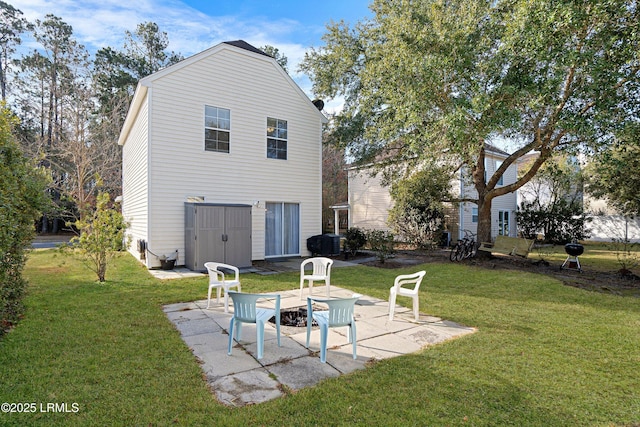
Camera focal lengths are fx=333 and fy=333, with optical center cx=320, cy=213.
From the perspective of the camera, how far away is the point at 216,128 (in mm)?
10797

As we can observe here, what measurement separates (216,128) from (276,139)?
2.16 metres

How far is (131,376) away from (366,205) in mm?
19424

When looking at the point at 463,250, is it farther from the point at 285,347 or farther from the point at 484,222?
the point at 285,347

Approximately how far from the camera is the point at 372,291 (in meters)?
7.17

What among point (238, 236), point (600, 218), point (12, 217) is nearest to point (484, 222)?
point (238, 236)

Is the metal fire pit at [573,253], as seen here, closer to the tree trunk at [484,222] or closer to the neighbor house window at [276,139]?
the tree trunk at [484,222]

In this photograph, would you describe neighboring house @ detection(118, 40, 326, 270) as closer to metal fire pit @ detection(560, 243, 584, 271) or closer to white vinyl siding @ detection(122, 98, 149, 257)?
white vinyl siding @ detection(122, 98, 149, 257)

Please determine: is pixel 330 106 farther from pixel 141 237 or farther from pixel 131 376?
pixel 131 376

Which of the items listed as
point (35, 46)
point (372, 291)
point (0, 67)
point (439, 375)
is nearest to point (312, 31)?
point (372, 291)

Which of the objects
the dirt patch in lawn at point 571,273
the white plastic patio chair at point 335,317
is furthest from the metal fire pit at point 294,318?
the dirt patch in lawn at point 571,273

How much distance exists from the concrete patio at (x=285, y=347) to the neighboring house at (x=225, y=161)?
424cm

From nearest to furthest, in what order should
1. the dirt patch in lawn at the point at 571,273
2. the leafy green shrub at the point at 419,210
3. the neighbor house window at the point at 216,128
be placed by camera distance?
the dirt patch in lawn at the point at 571,273 → the neighbor house window at the point at 216,128 → the leafy green shrub at the point at 419,210

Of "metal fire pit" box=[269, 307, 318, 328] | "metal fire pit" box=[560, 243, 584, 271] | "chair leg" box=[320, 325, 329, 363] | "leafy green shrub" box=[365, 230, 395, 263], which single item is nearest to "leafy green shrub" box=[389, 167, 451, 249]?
"leafy green shrub" box=[365, 230, 395, 263]

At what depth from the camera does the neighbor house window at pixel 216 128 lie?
34.9 ft
